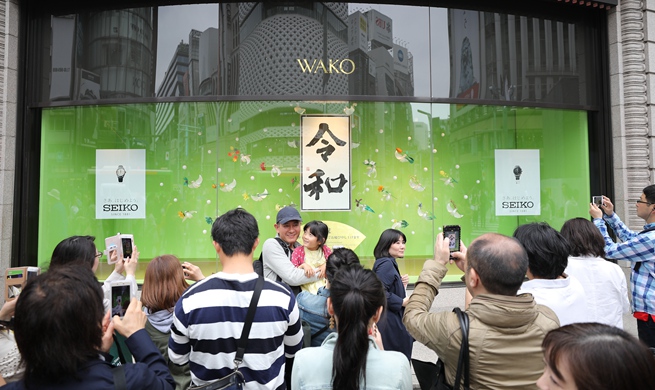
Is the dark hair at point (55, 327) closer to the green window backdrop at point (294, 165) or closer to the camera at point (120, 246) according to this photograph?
the camera at point (120, 246)

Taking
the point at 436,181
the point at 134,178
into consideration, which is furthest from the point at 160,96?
the point at 436,181

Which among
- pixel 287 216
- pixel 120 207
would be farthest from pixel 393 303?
pixel 120 207

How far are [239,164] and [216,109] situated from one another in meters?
1.02

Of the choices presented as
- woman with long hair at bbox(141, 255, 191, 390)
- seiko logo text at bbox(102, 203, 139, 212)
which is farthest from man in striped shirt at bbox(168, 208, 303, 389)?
seiko logo text at bbox(102, 203, 139, 212)

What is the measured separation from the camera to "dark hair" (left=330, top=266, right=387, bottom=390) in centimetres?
170

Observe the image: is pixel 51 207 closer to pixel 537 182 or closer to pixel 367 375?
pixel 367 375

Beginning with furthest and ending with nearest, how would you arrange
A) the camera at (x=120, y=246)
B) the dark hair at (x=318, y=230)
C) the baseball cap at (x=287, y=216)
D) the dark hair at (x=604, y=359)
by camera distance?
the baseball cap at (x=287, y=216) → the dark hair at (x=318, y=230) → the camera at (x=120, y=246) → the dark hair at (x=604, y=359)

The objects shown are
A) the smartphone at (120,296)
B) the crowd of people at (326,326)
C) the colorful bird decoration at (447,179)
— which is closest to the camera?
the crowd of people at (326,326)

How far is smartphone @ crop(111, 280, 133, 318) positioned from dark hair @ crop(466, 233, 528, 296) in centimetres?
181

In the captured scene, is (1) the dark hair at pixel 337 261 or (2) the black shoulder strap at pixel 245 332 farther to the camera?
(1) the dark hair at pixel 337 261

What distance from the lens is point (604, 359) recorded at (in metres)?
1.07

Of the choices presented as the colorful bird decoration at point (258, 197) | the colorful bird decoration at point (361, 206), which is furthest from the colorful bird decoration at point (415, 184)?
the colorful bird decoration at point (258, 197)

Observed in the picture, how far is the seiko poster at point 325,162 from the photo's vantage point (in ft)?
23.9

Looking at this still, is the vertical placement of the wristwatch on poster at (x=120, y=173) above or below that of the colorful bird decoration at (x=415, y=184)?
above
